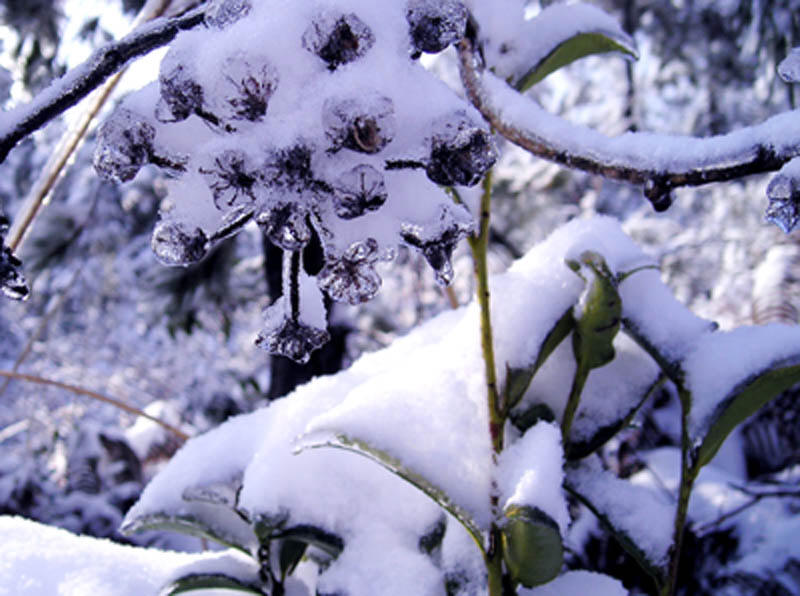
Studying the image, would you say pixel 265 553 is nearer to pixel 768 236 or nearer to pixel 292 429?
pixel 292 429

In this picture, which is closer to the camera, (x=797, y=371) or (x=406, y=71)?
(x=406, y=71)

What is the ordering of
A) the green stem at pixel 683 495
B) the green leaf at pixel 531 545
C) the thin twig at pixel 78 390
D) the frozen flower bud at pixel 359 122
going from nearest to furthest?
the frozen flower bud at pixel 359 122, the green leaf at pixel 531 545, the green stem at pixel 683 495, the thin twig at pixel 78 390

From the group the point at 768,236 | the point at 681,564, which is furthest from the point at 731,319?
the point at 681,564

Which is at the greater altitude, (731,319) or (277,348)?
(731,319)

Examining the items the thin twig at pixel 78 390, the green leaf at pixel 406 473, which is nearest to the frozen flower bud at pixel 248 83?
the green leaf at pixel 406 473

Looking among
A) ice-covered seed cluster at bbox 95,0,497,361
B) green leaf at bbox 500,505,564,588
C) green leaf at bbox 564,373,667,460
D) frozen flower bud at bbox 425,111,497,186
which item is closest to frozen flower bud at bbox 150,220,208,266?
ice-covered seed cluster at bbox 95,0,497,361

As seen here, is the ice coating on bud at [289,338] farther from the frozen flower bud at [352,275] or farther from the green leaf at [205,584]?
the green leaf at [205,584]

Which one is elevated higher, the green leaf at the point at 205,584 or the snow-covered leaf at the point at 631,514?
the snow-covered leaf at the point at 631,514
